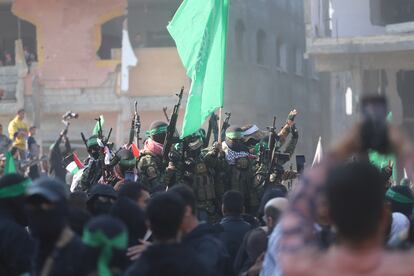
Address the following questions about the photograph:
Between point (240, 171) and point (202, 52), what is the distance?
1.34 metres

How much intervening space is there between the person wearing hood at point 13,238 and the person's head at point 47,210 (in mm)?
594

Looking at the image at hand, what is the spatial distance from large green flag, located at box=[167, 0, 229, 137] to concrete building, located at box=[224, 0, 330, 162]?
48.2 ft

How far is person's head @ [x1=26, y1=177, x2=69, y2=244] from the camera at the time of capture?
4.71m

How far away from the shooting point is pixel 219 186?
433 inches

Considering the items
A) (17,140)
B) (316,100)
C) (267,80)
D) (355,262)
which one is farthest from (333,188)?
(316,100)

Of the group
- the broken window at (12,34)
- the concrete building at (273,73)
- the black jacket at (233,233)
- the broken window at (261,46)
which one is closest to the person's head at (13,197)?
the black jacket at (233,233)

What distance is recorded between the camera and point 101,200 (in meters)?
6.80

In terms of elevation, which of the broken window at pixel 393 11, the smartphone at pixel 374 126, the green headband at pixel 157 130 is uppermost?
the broken window at pixel 393 11

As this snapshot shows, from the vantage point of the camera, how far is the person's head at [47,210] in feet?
15.5

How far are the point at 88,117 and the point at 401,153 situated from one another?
22190 mm

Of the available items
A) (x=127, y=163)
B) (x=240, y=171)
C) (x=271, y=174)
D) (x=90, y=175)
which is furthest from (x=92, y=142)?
(x=271, y=174)

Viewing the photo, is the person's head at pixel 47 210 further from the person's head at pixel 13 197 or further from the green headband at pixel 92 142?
the green headband at pixel 92 142

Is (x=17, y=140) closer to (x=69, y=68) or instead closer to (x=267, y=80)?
(x=69, y=68)

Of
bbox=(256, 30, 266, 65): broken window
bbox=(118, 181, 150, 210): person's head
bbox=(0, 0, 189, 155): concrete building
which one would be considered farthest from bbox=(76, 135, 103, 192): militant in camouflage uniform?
bbox=(256, 30, 266, 65): broken window
